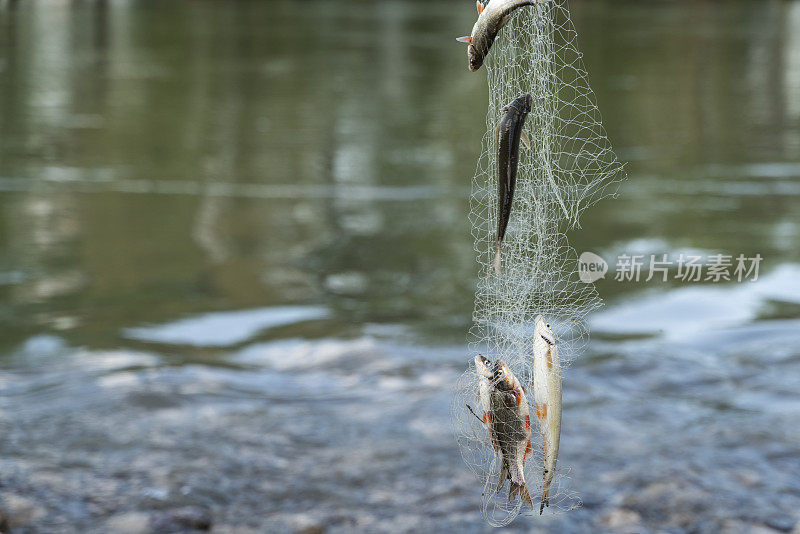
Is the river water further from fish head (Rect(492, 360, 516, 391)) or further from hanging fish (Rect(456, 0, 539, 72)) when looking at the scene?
hanging fish (Rect(456, 0, 539, 72))

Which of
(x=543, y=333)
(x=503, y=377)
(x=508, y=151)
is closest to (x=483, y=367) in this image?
(x=503, y=377)

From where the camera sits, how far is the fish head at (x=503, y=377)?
1903 millimetres

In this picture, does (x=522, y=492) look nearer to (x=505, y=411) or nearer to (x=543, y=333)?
(x=505, y=411)

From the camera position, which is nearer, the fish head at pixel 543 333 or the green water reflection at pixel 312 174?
the fish head at pixel 543 333

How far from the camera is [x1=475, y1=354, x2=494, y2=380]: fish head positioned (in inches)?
75.7

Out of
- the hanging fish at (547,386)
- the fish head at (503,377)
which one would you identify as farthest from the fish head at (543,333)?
the fish head at (503,377)

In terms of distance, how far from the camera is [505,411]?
1.97 meters

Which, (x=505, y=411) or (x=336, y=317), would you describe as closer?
(x=505, y=411)

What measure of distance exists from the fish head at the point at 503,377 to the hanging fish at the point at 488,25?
0.59 meters

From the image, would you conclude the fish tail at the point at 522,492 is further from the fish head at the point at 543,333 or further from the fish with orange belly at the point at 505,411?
the fish head at the point at 543,333

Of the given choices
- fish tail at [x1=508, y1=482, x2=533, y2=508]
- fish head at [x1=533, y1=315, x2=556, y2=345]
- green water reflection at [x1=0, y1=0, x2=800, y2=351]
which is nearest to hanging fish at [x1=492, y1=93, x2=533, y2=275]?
fish head at [x1=533, y1=315, x2=556, y2=345]

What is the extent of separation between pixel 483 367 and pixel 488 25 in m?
0.67

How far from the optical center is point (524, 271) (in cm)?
219

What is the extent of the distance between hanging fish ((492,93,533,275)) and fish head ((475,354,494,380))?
0.60ft
